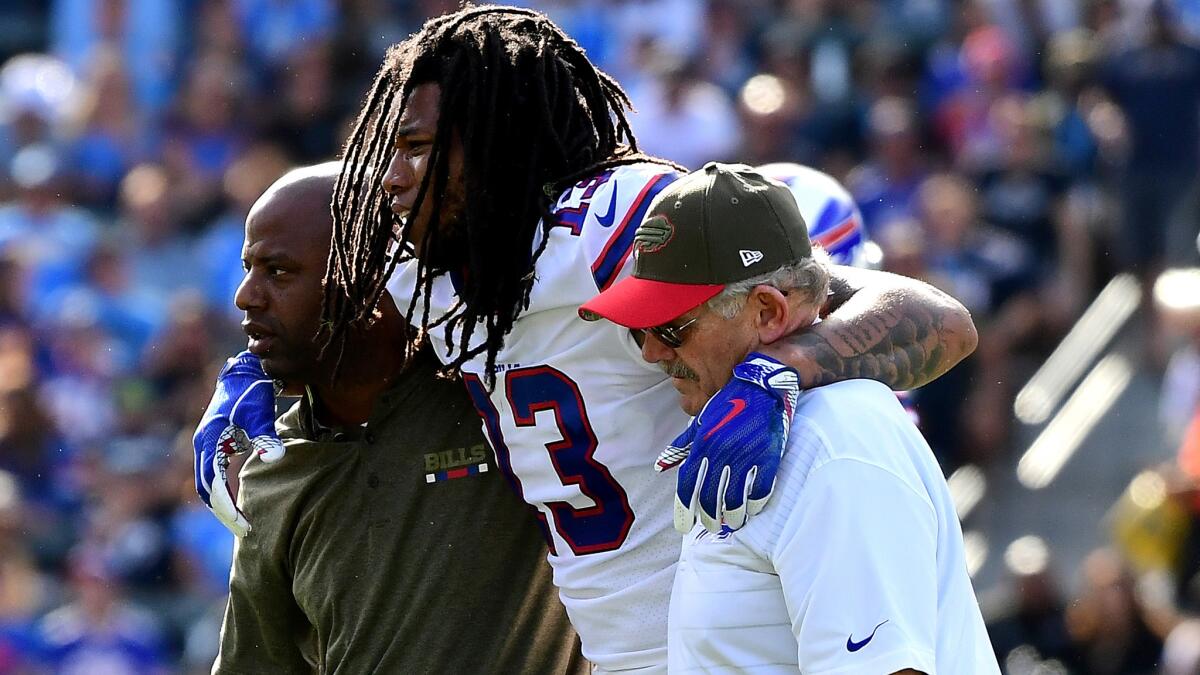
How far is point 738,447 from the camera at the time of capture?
247 cm

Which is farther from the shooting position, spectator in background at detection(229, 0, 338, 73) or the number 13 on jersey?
spectator in background at detection(229, 0, 338, 73)

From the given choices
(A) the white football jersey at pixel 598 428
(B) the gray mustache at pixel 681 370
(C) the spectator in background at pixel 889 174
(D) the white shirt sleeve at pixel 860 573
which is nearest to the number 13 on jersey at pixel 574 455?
(A) the white football jersey at pixel 598 428

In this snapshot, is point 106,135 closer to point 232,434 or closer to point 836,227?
point 836,227

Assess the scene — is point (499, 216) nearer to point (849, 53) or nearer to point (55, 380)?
point (55, 380)

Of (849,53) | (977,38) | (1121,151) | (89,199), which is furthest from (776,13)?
(89,199)

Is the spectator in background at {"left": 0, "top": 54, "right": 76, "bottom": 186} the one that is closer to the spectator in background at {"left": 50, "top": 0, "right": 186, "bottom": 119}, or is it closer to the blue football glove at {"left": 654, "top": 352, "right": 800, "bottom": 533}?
the spectator in background at {"left": 50, "top": 0, "right": 186, "bottom": 119}

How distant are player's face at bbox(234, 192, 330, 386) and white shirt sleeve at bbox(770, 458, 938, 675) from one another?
1.43 metres

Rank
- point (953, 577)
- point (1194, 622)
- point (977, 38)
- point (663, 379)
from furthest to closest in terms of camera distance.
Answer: point (977, 38)
point (1194, 622)
point (663, 379)
point (953, 577)

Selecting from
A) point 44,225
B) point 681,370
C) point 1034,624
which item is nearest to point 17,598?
point 44,225

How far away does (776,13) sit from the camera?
1062 centimetres

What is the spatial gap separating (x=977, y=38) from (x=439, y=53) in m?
A: 7.36

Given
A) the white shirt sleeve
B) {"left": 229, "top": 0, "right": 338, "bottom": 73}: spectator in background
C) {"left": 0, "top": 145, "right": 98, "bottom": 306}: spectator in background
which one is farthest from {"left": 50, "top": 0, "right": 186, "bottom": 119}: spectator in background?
the white shirt sleeve

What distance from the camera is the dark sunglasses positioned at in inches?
105

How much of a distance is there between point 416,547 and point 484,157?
33.8 inches
